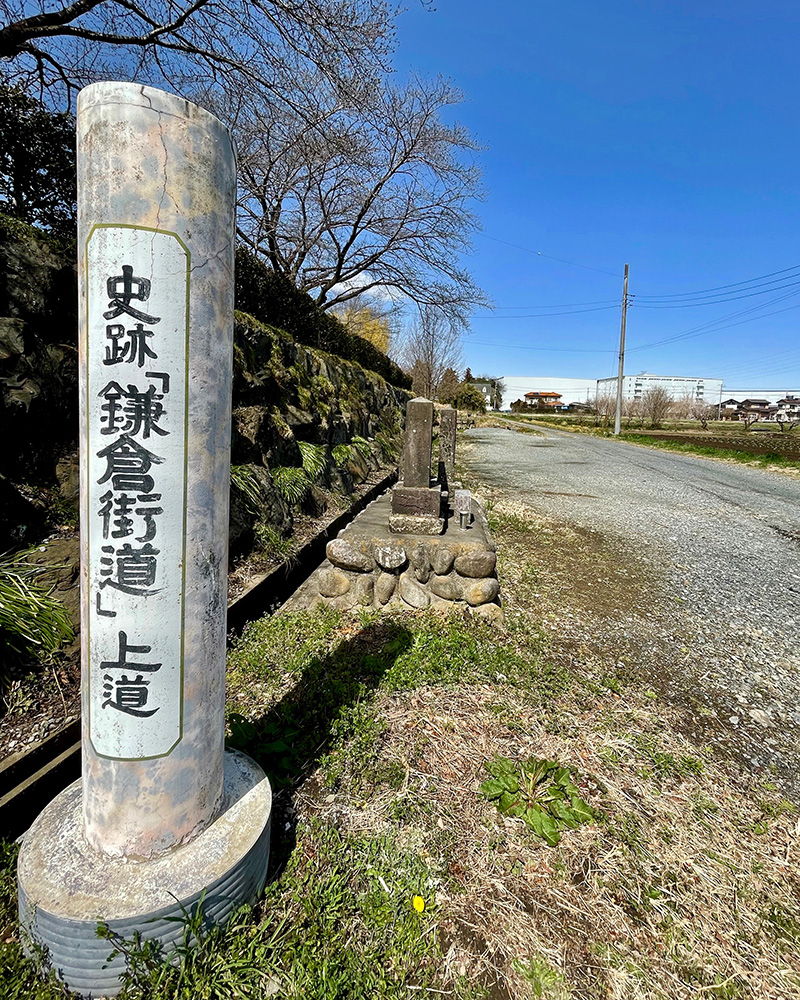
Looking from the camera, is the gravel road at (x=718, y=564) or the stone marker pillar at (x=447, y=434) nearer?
the gravel road at (x=718, y=564)

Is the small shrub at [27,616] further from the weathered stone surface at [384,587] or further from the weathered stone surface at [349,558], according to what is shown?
the weathered stone surface at [384,587]

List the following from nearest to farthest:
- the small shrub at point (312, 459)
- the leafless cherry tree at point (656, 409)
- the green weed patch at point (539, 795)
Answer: the green weed patch at point (539, 795)
the small shrub at point (312, 459)
the leafless cherry tree at point (656, 409)

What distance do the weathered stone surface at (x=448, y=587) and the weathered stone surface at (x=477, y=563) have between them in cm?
10

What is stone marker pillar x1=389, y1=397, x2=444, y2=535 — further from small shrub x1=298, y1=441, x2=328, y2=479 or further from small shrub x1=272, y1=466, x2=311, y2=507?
small shrub x1=298, y1=441, x2=328, y2=479

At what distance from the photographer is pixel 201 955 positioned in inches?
56.0

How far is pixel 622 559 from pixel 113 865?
5676mm

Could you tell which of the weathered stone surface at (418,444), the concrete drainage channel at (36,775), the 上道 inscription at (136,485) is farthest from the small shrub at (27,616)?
the weathered stone surface at (418,444)

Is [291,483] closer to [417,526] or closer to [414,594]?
[417,526]

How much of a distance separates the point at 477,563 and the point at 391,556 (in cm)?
72

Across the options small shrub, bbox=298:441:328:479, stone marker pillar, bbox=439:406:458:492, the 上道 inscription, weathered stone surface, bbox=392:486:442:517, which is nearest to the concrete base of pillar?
the 上道 inscription

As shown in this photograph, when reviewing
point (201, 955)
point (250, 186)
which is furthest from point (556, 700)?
point (250, 186)

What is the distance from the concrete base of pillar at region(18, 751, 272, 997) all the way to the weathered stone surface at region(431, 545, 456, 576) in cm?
260

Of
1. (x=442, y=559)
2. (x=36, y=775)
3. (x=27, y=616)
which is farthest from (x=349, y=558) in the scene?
(x=36, y=775)

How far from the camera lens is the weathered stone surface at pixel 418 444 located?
184 inches
